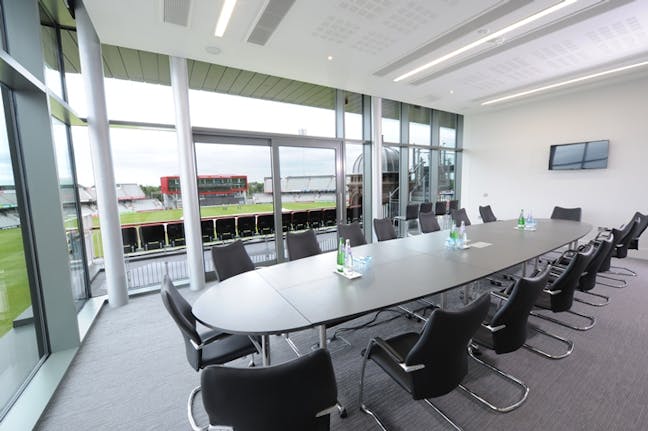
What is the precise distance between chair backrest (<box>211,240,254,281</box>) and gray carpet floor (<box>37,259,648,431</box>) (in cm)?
82

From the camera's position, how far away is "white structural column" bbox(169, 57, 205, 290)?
142 inches

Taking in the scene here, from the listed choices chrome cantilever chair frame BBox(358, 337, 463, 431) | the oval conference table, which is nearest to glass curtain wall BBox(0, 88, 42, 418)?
the oval conference table

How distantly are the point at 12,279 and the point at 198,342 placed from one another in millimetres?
1780

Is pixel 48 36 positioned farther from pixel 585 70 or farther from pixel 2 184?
pixel 585 70

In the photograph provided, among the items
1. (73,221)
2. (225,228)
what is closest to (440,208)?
(225,228)

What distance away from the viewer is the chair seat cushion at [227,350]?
5.52 feet

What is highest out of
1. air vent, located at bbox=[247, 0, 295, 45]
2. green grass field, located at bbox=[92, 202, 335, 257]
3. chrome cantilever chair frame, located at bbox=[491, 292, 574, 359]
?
air vent, located at bbox=[247, 0, 295, 45]

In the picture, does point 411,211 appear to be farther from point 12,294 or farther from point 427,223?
point 12,294

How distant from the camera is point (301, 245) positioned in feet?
10.6

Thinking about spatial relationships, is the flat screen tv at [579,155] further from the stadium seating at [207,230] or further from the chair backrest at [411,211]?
the stadium seating at [207,230]

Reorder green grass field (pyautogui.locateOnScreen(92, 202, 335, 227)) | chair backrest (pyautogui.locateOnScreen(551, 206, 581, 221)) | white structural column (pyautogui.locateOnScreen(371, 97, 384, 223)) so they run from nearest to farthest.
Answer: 1. green grass field (pyautogui.locateOnScreen(92, 202, 335, 227))
2. chair backrest (pyautogui.locateOnScreen(551, 206, 581, 221))
3. white structural column (pyautogui.locateOnScreen(371, 97, 384, 223))

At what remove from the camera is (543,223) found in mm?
4727

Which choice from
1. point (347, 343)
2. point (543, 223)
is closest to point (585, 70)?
point (543, 223)

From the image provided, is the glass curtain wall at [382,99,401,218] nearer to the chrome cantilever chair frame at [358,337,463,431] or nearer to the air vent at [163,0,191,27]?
the air vent at [163,0,191,27]
